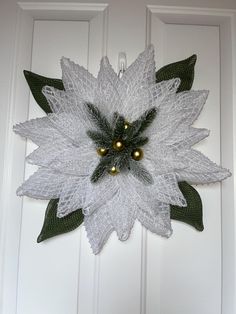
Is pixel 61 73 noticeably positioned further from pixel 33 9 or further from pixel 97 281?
pixel 97 281

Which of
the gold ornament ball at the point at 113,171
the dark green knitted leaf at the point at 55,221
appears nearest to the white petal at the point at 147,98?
Result: the gold ornament ball at the point at 113,171

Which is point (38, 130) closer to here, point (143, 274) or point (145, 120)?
point (145, 120)

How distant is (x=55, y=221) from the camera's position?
2.14 feet

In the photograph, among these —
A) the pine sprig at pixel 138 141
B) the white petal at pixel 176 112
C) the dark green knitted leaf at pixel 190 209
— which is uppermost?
the white petal at pixel 176 112

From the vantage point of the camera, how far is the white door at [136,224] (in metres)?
0.67

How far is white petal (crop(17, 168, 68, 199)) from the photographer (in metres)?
0.64

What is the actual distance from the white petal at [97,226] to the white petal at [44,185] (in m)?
0.08

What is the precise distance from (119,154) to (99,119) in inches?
3.2

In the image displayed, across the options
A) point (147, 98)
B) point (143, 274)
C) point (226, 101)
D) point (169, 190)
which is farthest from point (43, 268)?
point (226, 101)

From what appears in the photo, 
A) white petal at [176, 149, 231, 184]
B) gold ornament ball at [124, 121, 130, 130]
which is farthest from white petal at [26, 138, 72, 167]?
white petal at [176, 149, 231, 184]

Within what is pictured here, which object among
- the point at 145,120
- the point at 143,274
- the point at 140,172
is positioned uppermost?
the point at 145,120

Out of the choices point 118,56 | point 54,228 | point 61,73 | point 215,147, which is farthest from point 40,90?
point 215,147

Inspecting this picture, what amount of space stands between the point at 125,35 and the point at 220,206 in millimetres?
436

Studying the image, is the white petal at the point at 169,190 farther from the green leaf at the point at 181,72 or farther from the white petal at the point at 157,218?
the green leaf at the point at 181,72
